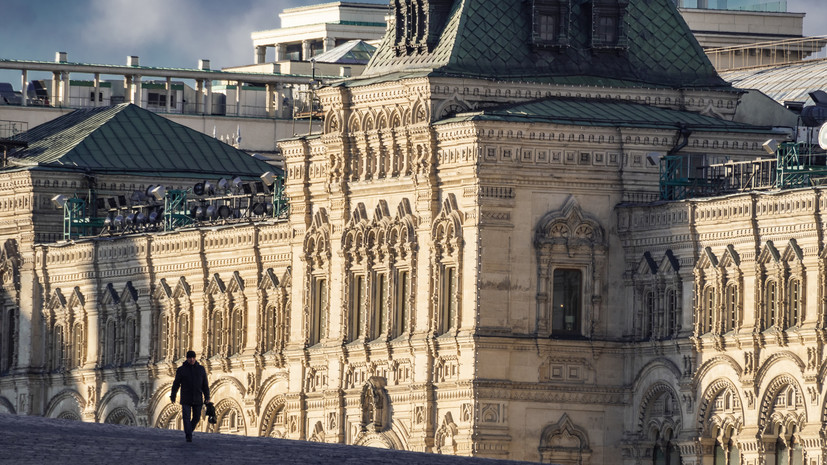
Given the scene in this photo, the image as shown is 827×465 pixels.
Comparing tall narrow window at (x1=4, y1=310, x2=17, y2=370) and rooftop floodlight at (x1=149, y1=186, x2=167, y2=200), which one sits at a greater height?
rooftop floodlight at (x1=149, y1=186, x2=167, y2=200)

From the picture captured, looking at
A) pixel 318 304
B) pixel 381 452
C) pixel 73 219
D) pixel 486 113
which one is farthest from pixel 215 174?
pixel 381 452

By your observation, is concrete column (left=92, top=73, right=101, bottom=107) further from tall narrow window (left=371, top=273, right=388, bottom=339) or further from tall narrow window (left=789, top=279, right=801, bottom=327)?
tall narrow window (left=789, top=279, right=801, bottom=327)

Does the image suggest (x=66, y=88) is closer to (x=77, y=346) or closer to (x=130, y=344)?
(x=77, y=346)

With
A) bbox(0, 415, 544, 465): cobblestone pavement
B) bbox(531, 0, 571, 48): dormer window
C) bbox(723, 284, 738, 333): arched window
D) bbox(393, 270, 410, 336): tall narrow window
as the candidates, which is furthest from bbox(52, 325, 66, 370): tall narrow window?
bbox(0, 415, 544, 465): cobblestone pavement

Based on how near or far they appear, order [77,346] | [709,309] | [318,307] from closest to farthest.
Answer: [709,309], [318,307], [77,346]

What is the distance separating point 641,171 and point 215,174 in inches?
1599

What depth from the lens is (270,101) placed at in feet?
628

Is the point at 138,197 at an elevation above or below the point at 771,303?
above

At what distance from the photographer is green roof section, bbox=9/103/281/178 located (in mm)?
148125

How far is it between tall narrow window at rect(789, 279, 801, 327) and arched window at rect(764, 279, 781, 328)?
0.66 m

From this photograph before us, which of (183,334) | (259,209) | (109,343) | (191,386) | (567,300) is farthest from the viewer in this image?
(109,343)

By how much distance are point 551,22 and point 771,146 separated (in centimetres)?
1174

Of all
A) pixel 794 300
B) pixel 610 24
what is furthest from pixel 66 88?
pixel 794 300

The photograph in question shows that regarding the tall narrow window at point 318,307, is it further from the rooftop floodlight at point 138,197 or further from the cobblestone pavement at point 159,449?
the cobblestone pavement at point 159,449
